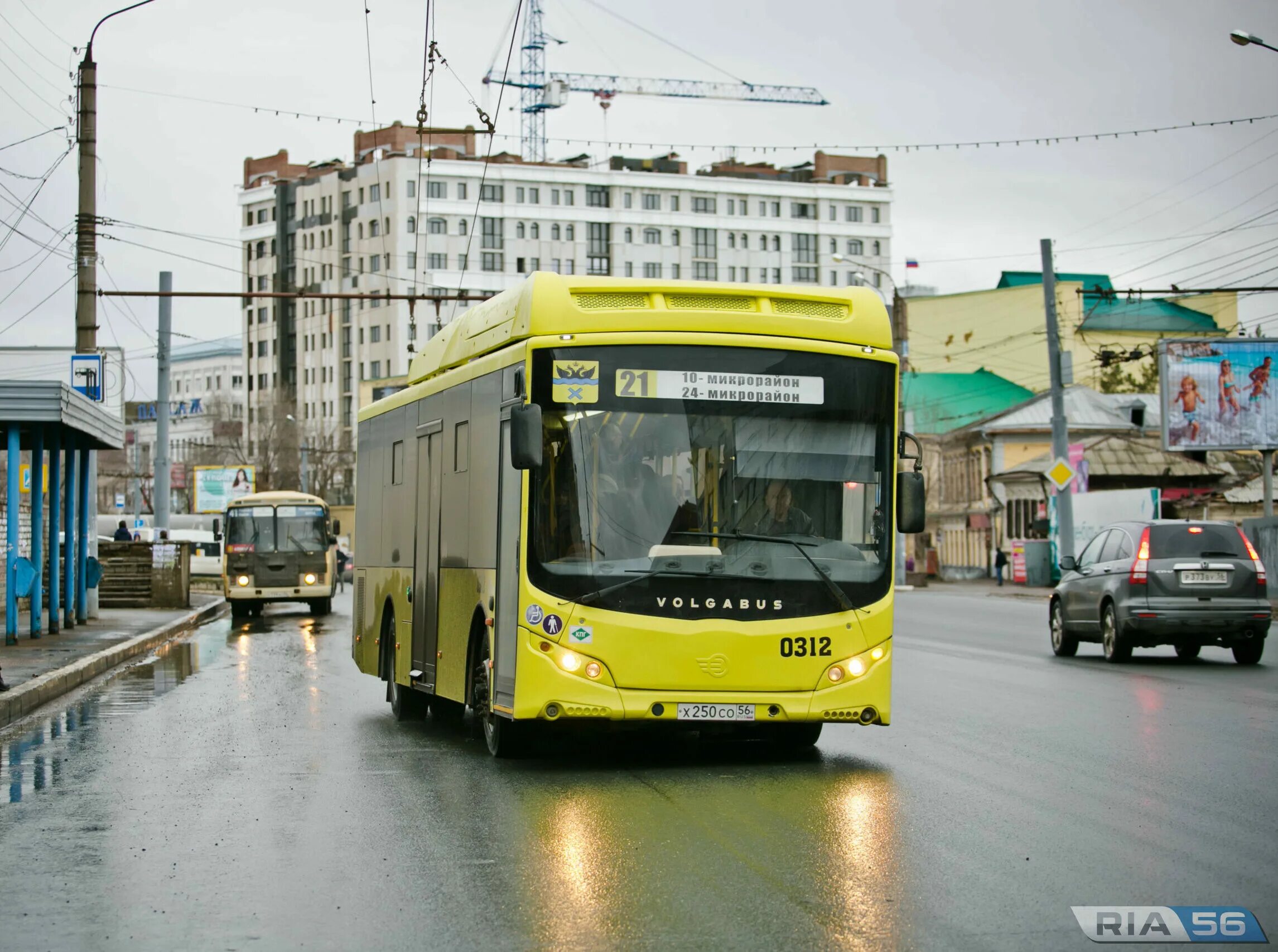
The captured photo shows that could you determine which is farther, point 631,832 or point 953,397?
point 953,397

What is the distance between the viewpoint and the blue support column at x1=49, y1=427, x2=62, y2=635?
87.1 ft

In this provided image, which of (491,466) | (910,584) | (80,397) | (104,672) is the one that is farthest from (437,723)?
(910,584)

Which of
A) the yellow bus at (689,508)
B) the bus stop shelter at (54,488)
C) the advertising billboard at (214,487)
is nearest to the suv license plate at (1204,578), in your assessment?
the yellow bus at (689,508)

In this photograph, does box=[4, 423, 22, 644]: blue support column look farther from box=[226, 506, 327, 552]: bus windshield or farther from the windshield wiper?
box=[226, 506, 327, 552]: bus windshield

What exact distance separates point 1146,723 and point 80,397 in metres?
17.3

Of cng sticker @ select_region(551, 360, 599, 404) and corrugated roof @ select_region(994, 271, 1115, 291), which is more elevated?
corrugated roof @ select_region(994, 271, 1115, 291)

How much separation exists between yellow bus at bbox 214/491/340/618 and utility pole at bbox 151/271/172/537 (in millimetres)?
2126

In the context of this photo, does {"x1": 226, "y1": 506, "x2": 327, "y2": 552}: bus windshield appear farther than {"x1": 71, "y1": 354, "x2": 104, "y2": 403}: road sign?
Yes

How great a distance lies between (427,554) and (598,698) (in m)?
3.52

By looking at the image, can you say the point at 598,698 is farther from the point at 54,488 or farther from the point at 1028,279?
the point at 1028,279

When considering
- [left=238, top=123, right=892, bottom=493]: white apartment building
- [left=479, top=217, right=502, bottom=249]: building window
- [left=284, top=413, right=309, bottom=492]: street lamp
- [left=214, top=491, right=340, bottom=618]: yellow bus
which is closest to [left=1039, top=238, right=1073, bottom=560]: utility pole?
[left=214, top=491, right=340, bottom=618]: yellow bus

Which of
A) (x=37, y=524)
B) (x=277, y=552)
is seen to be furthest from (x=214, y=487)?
(x=37, y=524)

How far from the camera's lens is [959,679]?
1802 cm

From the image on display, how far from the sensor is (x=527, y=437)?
10.3 m
